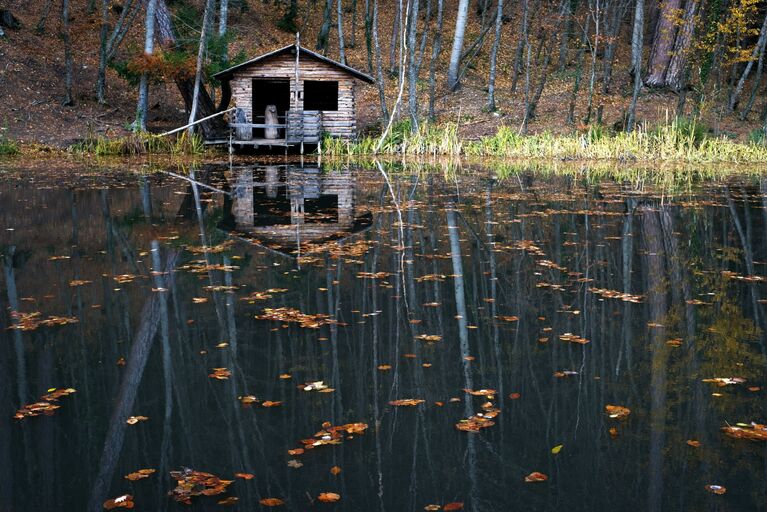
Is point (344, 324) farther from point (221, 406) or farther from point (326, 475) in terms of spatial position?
point (326, 475)

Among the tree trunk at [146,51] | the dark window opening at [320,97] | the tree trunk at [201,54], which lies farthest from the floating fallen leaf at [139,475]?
the dark window opening at [320,97]

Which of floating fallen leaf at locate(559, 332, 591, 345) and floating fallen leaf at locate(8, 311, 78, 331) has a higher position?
floating fallen leaf at locate(8, 311, 78, 331)

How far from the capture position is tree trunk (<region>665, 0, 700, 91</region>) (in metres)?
27.8

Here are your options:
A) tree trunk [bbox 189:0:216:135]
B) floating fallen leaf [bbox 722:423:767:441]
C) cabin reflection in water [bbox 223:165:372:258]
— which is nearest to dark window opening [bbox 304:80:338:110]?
tree trunk [bbox 189:0:216:135]

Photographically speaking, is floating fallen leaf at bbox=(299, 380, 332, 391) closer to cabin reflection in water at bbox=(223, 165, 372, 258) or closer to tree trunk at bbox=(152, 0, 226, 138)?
cabin reflection in water at bbox=(223, 165, 372, 258)

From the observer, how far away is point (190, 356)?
488 cm

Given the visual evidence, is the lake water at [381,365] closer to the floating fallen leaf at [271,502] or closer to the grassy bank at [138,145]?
the floating fallen leaf at [271,502]

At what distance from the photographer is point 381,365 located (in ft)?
15.5

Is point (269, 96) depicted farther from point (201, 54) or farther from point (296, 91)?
point (201, 54)

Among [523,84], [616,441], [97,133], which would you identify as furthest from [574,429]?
[523,84]

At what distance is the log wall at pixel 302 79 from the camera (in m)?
26.8

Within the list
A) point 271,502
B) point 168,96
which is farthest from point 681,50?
point 271,502

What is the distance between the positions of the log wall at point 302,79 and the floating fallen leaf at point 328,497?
24.5 m

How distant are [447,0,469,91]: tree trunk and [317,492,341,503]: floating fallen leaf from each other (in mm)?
30299
